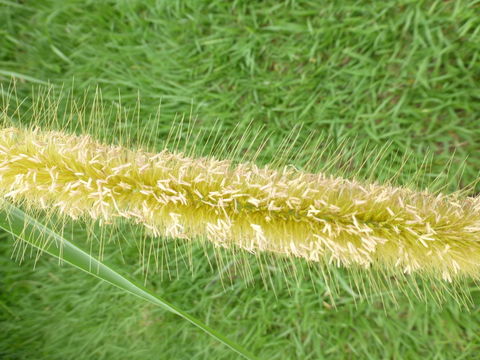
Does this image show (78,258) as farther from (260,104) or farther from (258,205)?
(260,104)

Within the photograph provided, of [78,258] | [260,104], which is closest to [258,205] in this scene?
[78,258]

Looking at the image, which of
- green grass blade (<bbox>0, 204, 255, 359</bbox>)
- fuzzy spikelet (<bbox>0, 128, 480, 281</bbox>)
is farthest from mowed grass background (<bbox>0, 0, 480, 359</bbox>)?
green grass blade (<bbox>0, 204, 255, 359</bbox>)

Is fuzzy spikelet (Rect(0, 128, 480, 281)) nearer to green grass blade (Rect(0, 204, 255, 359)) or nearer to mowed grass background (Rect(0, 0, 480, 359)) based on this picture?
green grass blade (Rect(0, 204, 255, 359))

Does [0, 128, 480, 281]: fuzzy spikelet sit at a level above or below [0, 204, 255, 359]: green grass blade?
above

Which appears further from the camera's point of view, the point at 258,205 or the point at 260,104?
the point at 260,104

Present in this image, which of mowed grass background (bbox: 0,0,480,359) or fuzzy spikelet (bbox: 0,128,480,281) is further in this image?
mowed grass background (bbox: 0,0,480,359)

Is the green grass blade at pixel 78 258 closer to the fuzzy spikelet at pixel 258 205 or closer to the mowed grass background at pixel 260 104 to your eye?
the fuzzy spikelet at pixel 258 205
